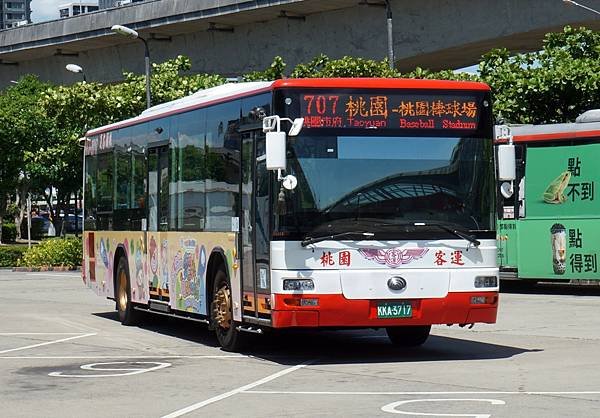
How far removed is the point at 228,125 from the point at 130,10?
34.6 metres

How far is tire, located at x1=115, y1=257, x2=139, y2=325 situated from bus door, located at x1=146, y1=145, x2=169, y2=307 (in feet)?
4.53

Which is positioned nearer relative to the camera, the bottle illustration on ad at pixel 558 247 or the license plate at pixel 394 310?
the license plate at pixel 394 310

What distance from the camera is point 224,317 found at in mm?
17828

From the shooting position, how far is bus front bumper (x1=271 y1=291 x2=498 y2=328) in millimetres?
15734

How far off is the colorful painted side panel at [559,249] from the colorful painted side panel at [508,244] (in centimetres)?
14

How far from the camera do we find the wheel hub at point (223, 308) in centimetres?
1767

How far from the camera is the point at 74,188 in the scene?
70.2 meters

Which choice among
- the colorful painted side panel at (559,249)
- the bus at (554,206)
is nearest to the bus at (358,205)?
the bus at (554,206)

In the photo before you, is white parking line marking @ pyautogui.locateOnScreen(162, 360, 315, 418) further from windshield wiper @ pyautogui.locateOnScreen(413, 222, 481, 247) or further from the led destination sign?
the led destination sign

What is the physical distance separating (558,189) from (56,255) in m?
22.7

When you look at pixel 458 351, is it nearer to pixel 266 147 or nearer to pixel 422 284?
pixel 422 284

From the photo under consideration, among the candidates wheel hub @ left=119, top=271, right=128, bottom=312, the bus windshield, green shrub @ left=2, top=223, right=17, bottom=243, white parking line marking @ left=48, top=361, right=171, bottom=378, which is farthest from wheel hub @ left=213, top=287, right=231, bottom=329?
green shrub @ left=2, top=223, right=17, bottom=243

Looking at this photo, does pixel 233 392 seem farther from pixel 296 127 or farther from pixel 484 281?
pixel 484 281

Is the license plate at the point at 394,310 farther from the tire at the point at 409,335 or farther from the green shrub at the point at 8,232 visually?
the green shrub at the point at 8,232
